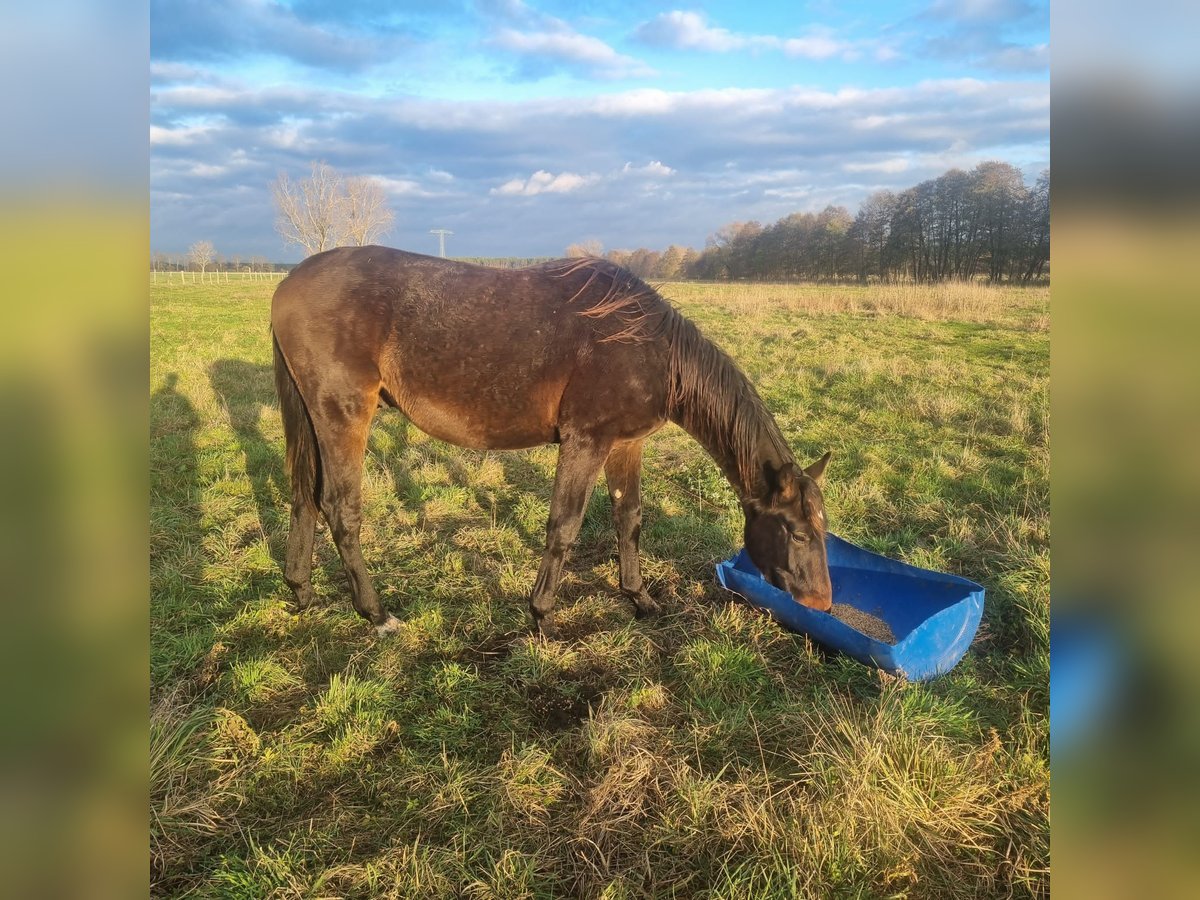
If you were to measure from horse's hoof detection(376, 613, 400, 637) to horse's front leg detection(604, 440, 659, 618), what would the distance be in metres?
1.59

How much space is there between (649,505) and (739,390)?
235 centimetres

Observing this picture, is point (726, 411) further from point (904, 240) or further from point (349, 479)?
point (904, 240)

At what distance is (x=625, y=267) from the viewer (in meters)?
4.64

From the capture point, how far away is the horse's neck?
13.9ft

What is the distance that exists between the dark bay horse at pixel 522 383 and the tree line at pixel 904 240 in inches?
957

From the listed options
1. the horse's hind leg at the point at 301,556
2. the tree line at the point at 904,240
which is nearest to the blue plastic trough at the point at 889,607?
the horse's hind leg at the point at 301,556

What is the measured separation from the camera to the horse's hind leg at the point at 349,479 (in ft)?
13.8

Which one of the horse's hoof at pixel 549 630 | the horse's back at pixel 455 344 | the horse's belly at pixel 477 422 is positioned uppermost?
the horse's back at pixel 455 344

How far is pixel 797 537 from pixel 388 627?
2726mm

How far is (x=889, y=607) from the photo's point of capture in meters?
4.47

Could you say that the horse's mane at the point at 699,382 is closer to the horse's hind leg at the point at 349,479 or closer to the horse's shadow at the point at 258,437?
the horse's hind leg at the point at 349,479
